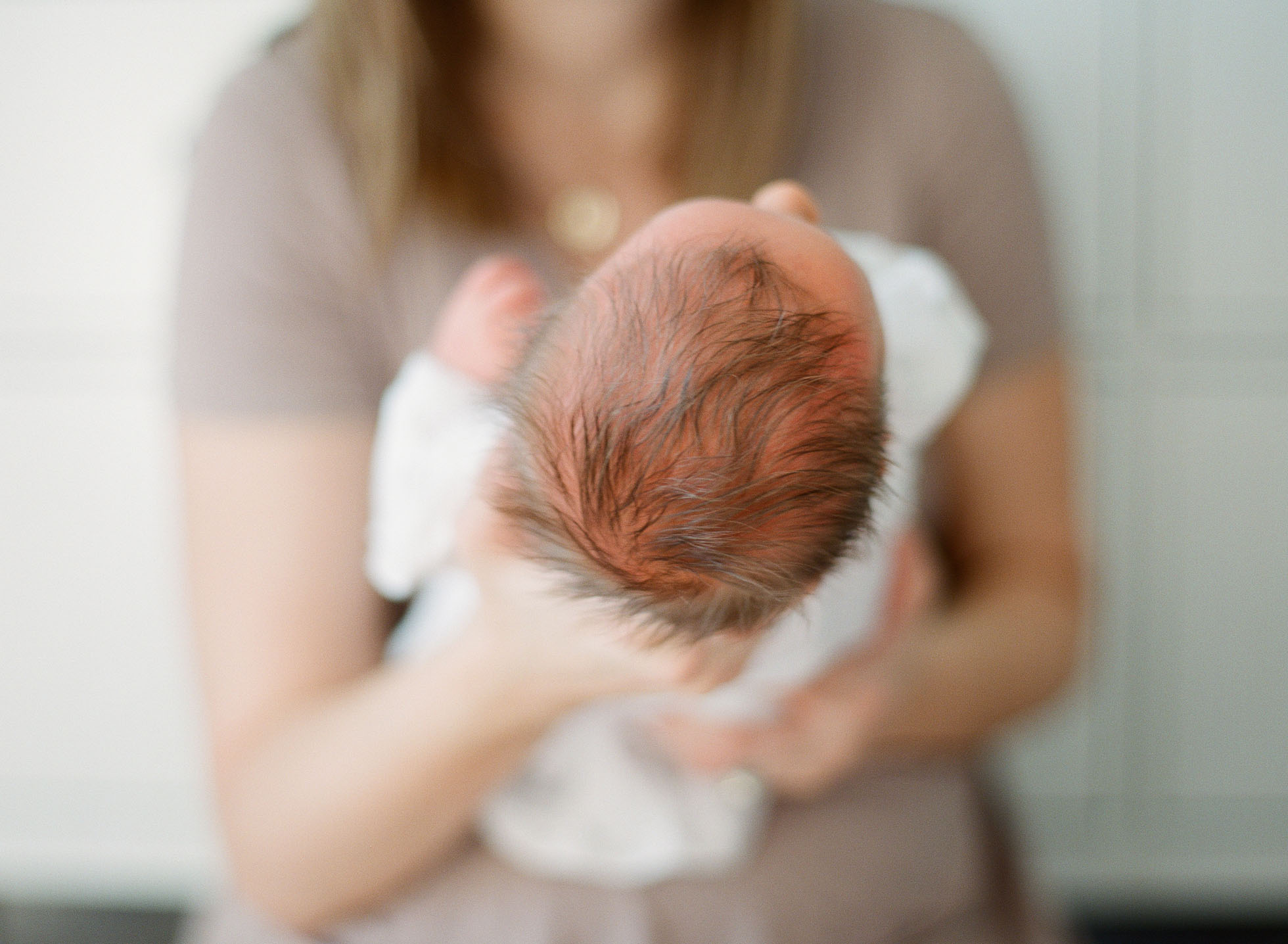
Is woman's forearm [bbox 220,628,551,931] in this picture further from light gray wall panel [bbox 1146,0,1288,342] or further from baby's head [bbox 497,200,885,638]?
light gray wall panel [bbox 1146,0,1288,342]

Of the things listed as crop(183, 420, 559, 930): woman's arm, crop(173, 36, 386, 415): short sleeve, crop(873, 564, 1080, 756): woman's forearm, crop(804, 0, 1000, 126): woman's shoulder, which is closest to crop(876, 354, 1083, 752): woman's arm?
crop(873, 564, 1080, 756): woman's forearm

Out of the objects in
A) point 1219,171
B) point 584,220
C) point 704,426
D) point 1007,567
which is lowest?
point 1007,567

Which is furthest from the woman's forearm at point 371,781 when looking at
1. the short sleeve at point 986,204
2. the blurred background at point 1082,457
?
the blurred background at point 1082,457

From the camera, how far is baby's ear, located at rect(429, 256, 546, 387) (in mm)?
446

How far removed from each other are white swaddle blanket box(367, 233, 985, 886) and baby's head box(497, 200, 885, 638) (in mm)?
60

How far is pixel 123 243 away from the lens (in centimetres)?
109

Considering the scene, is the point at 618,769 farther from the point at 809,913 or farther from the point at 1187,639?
the point at 1187,639

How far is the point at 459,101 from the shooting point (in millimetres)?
657

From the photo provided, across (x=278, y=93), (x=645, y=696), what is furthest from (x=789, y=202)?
(x=278, y=93)

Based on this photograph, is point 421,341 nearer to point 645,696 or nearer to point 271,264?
point 271,264

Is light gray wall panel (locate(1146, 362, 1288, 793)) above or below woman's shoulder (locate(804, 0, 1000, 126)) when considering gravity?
below

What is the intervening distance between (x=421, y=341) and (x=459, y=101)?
0.56ft

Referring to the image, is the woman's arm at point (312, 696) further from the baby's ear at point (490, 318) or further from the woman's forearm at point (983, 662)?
the woman's forearm at point (983, 662)

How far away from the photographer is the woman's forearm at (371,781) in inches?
20.0
